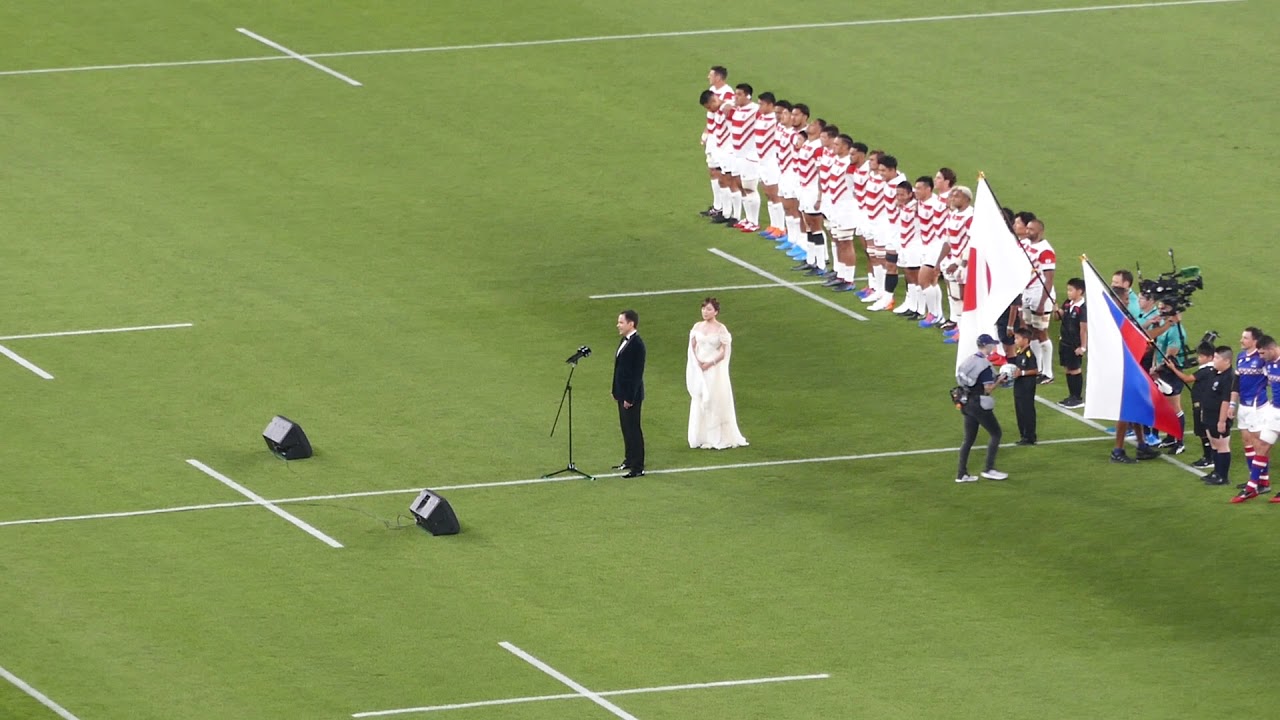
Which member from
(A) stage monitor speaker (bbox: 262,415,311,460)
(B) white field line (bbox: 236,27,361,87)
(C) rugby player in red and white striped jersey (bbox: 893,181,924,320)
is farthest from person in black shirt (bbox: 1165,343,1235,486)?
(B) white field line (bbox: 236,27,361,87)

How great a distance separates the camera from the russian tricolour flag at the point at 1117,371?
106ft

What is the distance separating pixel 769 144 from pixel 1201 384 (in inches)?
477

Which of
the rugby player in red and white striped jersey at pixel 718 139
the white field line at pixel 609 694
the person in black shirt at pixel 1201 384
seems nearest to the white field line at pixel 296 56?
the rugby player in red and white striped jersey at pixel 718 139

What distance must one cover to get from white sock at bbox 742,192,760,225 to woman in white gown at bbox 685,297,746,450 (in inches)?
375

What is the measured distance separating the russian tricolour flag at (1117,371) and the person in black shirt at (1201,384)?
0.92 feet

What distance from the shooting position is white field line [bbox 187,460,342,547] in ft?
103

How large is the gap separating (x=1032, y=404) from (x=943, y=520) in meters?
3.07

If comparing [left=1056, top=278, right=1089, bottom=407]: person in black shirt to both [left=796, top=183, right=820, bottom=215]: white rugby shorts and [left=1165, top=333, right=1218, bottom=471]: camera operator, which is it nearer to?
[left=1165, top=333, right=1218, bottom=471]: camera operator

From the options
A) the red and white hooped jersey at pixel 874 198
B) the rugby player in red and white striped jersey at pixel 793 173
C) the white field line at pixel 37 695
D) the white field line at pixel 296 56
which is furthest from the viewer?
the white field line at pixel 296 56

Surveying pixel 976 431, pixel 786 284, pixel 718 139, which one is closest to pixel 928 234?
pixel 786 284

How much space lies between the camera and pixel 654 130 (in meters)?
49.2

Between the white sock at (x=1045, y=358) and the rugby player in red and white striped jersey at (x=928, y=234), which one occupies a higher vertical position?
the rugby player in red and white striped jersey at (x=928, y=234)

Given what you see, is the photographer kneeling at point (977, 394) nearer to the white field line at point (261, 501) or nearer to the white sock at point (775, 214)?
the white field line at point (261, 501)

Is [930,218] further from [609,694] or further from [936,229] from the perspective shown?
[609,694]
